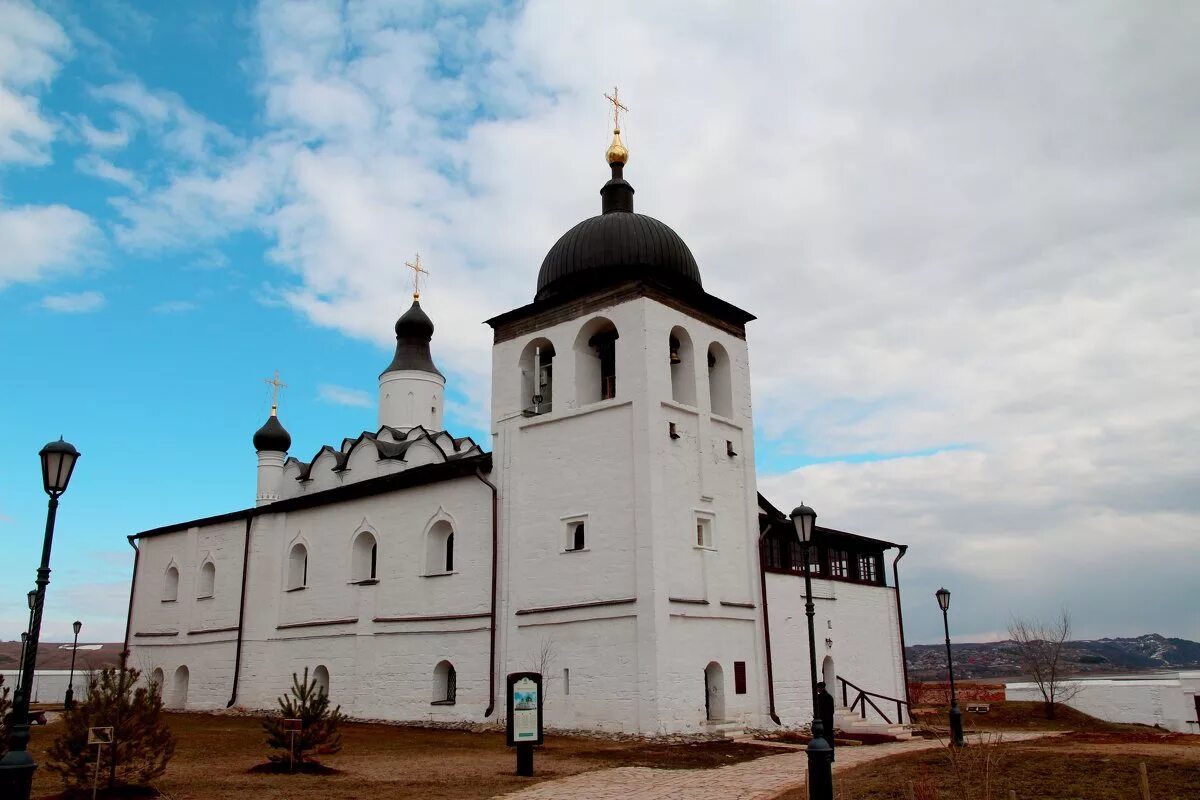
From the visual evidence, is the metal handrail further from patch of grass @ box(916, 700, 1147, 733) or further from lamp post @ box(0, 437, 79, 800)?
lamp post @ box(0, 437, 79, 800)

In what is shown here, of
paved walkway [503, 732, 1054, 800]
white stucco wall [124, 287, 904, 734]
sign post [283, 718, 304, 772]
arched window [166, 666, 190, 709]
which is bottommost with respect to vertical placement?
paved walkway [503, 732, 1054, 800]

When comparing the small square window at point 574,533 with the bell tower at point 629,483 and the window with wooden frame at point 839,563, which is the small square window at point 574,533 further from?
the window with wooden frame at point 839,563

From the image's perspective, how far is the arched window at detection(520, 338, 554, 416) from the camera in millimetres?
23484

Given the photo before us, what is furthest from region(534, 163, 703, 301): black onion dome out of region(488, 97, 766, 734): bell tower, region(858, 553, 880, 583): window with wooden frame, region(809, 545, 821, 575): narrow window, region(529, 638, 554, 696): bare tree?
region(858, 553, 880, 583): window with wooden frame

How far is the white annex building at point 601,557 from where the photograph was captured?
66.6 ft

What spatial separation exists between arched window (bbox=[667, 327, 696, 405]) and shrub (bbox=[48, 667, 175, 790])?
13.1 metres

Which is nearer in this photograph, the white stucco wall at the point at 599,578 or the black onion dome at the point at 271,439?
the white stucco wall at the point at 599,578

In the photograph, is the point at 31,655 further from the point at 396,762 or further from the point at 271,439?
the point at 271,439

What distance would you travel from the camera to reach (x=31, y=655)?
30.2ft

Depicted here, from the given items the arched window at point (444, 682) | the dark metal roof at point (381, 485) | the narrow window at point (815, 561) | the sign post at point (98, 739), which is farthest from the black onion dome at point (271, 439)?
the sign post at point (98, 739)

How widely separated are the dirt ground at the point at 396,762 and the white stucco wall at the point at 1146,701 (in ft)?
60.0

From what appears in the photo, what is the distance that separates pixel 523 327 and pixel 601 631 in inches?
303

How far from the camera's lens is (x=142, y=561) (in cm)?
3575

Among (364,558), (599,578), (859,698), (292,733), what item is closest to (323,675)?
(364,558)
